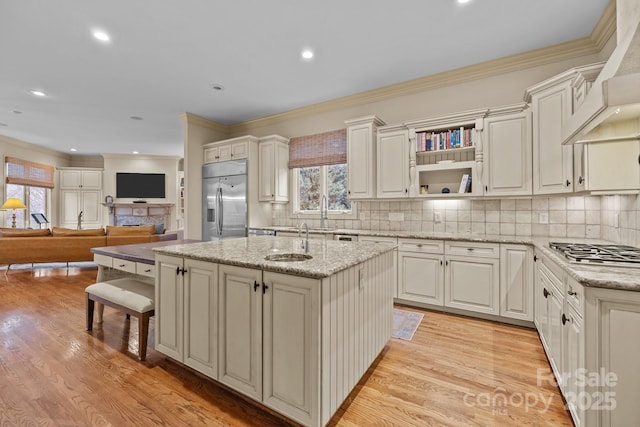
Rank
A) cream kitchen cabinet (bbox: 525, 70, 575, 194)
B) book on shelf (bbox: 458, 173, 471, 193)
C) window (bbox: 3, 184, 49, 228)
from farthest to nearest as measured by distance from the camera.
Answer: window (bbox: 3, 184, 49, 228) → book on shelf (bbox: 458, 173, 471, 193) → cream kitchen cabinet (bbox: 525, 70, 575, 194)

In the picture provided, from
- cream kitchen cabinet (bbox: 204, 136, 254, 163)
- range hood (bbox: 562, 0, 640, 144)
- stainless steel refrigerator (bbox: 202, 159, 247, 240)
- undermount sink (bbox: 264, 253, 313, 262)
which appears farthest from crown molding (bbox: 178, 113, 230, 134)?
range hood (bbox: 562, 0, 640, 144)

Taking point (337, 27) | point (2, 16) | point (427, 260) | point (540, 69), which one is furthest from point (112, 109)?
point (540, 69)

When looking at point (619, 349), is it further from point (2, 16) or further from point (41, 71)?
point (41, 71)

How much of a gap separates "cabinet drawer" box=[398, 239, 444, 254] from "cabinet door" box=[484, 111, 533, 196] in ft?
2.54

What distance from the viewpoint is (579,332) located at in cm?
134

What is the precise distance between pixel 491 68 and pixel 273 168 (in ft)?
10.8

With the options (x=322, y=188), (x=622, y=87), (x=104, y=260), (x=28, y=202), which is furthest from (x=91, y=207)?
(x=622, y=87)

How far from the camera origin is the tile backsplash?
2.43 metres

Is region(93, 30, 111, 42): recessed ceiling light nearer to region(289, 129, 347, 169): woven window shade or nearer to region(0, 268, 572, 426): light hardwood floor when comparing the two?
region(289, 129, 347, 169): woven window shade

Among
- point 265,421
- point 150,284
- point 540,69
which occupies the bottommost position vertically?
point 265,421

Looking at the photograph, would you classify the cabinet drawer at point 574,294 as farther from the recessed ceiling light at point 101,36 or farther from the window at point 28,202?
the window at point 28,202

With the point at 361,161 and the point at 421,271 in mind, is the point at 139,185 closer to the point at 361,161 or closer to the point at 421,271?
the point at 361,161

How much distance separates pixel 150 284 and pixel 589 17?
462 centimetres

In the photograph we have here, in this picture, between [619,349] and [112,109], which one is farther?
[112,109]
